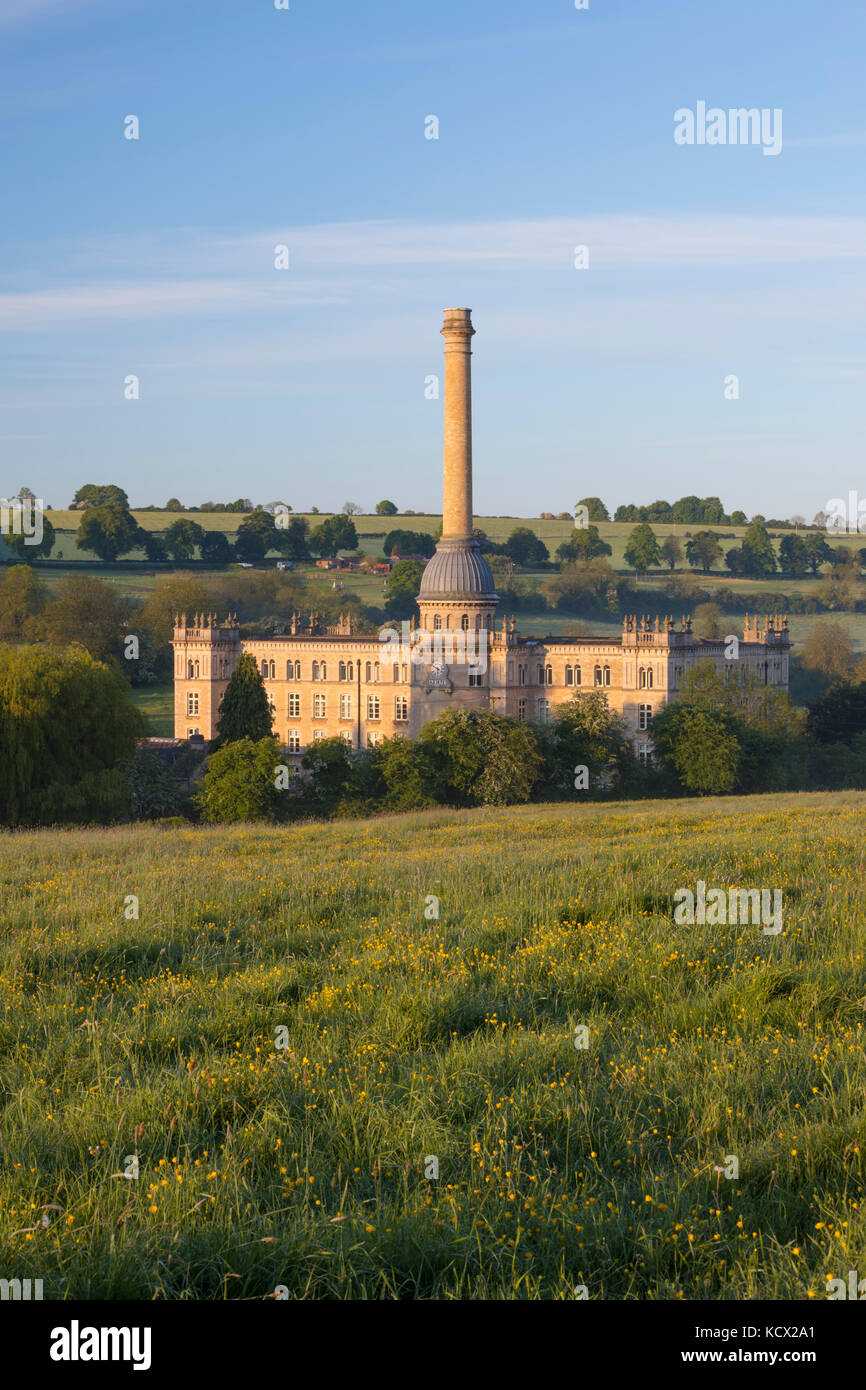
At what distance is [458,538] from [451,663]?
9566 mm

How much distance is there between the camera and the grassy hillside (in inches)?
246

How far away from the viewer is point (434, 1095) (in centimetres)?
790

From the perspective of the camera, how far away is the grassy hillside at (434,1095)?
246 inches

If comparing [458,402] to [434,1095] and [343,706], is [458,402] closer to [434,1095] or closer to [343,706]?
[343,706]

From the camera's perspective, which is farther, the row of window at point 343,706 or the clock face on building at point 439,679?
the row of window at point 343,706

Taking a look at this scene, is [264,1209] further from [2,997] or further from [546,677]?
[546,677]

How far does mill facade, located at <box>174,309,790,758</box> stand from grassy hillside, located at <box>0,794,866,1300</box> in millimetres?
87307

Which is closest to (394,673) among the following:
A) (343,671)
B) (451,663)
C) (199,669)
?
(343,671)

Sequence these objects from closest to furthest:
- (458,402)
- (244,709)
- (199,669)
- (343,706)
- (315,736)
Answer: (244,709), (458,402), (315,736), (343,706), (199,669)

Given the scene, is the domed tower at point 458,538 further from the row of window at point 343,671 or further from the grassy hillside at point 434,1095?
the grassy hillside at point 434,1095

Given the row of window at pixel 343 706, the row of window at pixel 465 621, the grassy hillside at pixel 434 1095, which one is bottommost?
the row of window at pixel 343 706

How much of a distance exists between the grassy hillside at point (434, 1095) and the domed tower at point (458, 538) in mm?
87611

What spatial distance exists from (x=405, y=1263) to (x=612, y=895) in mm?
7329

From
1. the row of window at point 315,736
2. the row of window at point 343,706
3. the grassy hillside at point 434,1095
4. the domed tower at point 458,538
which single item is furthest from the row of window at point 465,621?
the grassy hillside at point 434,1095
